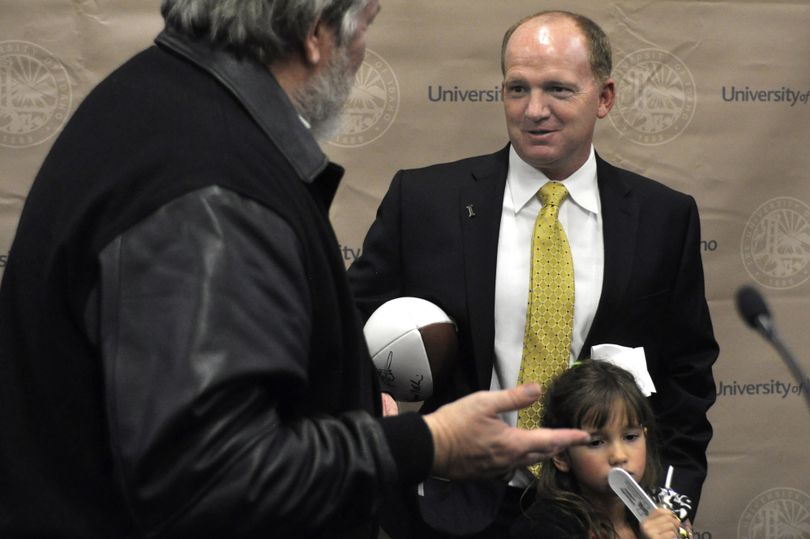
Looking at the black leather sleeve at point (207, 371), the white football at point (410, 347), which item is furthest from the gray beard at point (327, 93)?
the white football at point (410, 347)

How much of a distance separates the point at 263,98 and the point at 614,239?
1.52 meters

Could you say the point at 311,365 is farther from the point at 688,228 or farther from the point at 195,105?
the point at 688,228

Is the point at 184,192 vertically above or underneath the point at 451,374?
above

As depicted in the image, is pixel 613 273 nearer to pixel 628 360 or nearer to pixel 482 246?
pixel 628 360

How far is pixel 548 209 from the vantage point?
2.83 m

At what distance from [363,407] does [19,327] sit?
17.4 inches

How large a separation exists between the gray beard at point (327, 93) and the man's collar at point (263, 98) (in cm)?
7

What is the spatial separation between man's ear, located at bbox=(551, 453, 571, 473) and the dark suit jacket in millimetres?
250

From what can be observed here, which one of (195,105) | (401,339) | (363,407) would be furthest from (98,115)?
(401,339)
